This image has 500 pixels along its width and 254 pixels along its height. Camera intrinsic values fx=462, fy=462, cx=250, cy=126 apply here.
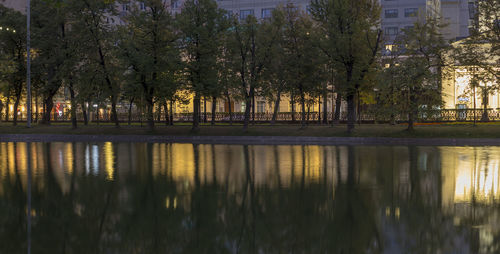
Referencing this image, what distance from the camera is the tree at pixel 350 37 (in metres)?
33.8

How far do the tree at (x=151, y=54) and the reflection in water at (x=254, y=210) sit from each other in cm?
2231

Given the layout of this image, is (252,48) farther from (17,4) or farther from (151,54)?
(17,4)

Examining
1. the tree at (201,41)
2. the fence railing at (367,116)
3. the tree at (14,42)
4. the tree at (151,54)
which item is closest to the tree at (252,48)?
the tree at (201,41)

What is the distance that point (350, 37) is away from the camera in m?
33.3

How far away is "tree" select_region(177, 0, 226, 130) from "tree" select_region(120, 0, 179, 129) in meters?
1.37

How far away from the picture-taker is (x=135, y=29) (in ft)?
133

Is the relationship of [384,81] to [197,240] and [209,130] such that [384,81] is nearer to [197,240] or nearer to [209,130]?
[209,130]

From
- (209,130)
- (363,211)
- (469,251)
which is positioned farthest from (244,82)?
(469,251)

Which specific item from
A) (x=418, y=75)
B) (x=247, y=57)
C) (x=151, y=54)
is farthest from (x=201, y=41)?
(x=418, y=75)

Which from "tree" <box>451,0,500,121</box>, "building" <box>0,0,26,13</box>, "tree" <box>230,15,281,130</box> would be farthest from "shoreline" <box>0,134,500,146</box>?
"building" <box>0,0,26,13</box>

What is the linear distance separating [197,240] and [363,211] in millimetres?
3298

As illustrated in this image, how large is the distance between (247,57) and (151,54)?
7.98 m

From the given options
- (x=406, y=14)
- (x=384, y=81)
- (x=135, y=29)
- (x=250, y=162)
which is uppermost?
(x=406, y=14)

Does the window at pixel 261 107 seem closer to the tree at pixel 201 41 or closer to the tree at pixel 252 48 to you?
the tree at pixel 252 48
